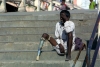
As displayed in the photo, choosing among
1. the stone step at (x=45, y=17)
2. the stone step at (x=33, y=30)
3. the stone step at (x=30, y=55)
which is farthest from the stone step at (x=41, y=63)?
the stone step at (x=45, y=17)

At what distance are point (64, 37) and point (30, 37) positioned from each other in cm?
143

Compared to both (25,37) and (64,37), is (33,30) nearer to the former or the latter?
(25,37)

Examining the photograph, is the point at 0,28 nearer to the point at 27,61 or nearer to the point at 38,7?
the point at 27,61

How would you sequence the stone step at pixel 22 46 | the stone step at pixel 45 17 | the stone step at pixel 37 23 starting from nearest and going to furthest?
1. the stone step at pixel 22 46
2. the stone step at pixel 37 23
3. the stone step at pixel 45 17

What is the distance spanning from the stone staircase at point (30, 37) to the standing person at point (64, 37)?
0.54 ft

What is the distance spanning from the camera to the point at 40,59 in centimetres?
777

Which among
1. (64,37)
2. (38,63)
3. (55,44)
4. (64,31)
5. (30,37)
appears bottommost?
(38,63)

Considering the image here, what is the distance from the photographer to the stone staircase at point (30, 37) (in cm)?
755

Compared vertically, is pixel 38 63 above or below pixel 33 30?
below

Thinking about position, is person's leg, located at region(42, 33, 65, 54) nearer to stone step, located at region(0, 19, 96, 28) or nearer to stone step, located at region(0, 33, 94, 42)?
stone step, located at region(0, 33, 94, 42)

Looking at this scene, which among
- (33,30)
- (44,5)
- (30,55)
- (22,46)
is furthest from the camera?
(44,5)

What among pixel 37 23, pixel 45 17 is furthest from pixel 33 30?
pixel 45 17

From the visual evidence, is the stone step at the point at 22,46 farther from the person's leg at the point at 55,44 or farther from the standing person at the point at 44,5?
the standing person at the point at 44,5

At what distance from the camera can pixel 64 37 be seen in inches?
311
